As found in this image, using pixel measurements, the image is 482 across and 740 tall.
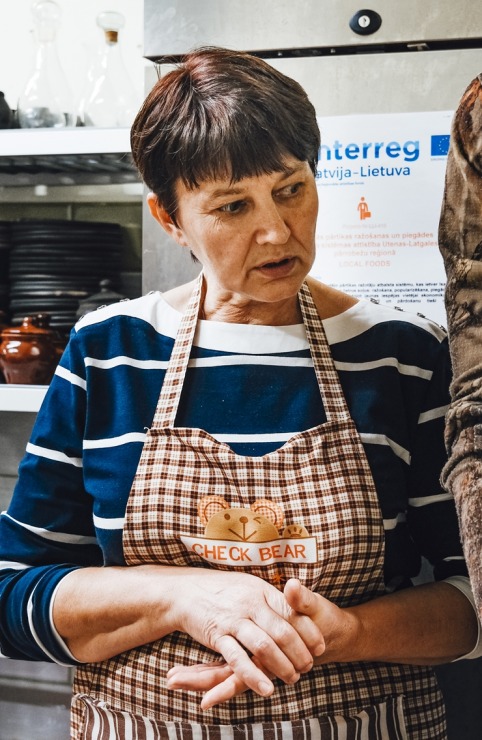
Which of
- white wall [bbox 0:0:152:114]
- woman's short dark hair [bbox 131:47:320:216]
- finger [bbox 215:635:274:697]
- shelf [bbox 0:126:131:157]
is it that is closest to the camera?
finger [bbox 215:635:274:697]

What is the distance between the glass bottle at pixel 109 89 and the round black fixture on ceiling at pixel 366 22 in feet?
2.11

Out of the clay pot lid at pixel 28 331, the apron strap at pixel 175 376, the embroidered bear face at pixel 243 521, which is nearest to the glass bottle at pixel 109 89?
the clay pot lid at pixel 28 331

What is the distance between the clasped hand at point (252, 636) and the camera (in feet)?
3.26

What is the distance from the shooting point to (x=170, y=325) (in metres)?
1.28

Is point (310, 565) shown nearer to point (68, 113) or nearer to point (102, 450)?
point (102, 450)

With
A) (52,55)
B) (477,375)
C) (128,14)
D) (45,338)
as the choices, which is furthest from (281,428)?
(128,14)

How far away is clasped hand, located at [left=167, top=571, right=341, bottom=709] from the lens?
3.26 feet

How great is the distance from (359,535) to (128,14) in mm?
1694

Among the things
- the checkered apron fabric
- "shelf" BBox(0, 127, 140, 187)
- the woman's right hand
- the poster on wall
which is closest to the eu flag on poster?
the poster on wall

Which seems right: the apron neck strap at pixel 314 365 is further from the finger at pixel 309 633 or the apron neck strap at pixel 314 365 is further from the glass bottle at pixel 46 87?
the glass bottle at pixel 46 87

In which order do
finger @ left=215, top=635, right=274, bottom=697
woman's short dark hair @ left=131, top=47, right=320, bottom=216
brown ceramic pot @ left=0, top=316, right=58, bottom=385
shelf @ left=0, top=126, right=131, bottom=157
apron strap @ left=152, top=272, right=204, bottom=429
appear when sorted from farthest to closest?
brown ceramic pot @ left=0, top=316, right=58, bottom=385 < shelf @ left=0, top=126, right=131, bottom=157 < apron strap @ left=152, top=272, right=204, bottom=429 < woman's short dark hair @ left=131, top=47, right=320, bottom=216 < finger @ left=215, top=635, right=274, bottom=697

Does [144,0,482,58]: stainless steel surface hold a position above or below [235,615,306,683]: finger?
above

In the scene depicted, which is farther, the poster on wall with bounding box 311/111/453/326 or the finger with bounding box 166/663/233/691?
the poster on wall with bounding box 311/111/453/326

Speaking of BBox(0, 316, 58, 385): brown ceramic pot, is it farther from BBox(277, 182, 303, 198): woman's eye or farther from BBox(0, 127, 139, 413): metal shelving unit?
BBox(277, 182, 303, 198): woman's eye
